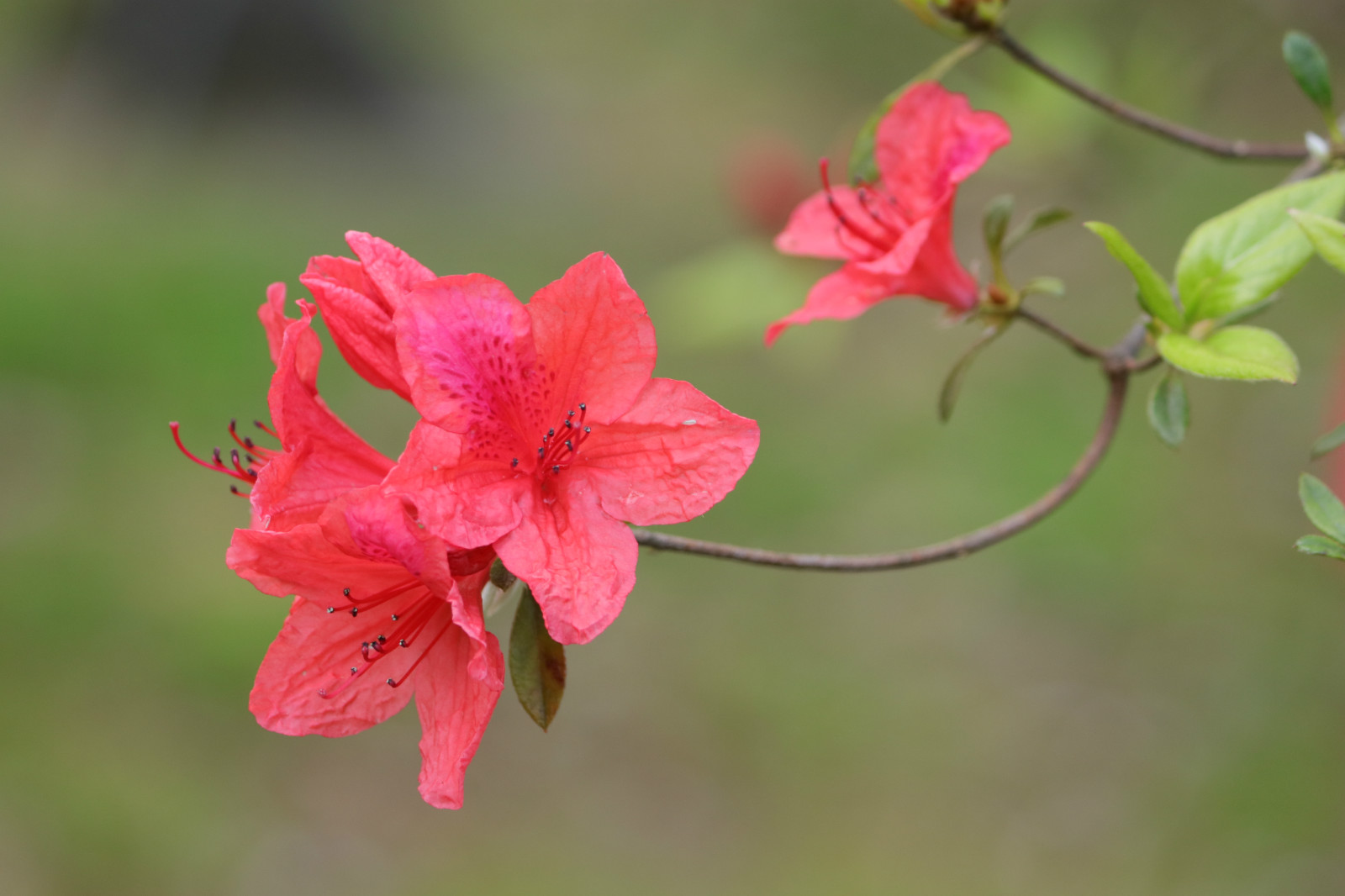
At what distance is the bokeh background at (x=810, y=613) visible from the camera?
2.76m

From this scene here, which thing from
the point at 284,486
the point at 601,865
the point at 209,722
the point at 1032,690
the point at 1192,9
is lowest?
the point at 1032,690

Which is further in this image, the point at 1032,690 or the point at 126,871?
the point at 1032,690

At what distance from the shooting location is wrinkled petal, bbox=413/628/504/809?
92 cm

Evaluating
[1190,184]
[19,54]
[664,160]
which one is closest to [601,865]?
[1190,184]

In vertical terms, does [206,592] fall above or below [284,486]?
below

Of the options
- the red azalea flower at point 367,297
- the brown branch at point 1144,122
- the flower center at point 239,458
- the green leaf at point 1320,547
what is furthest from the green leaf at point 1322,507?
the flower center at point 239,458

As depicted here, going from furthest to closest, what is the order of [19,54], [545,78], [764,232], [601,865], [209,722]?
[545,78] < [19,54] < [209,722] < [601,865] < [764,232]

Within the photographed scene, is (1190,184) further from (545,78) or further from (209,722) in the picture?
(545,78)

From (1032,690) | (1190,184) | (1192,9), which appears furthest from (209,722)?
(1190,184)

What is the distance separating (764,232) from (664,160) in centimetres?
483

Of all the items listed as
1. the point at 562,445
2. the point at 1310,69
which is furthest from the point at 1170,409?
the point at 562,445

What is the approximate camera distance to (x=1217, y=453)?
3.66 metres

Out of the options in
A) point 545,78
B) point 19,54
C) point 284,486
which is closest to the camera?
point 284,486

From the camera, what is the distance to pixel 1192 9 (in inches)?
129
